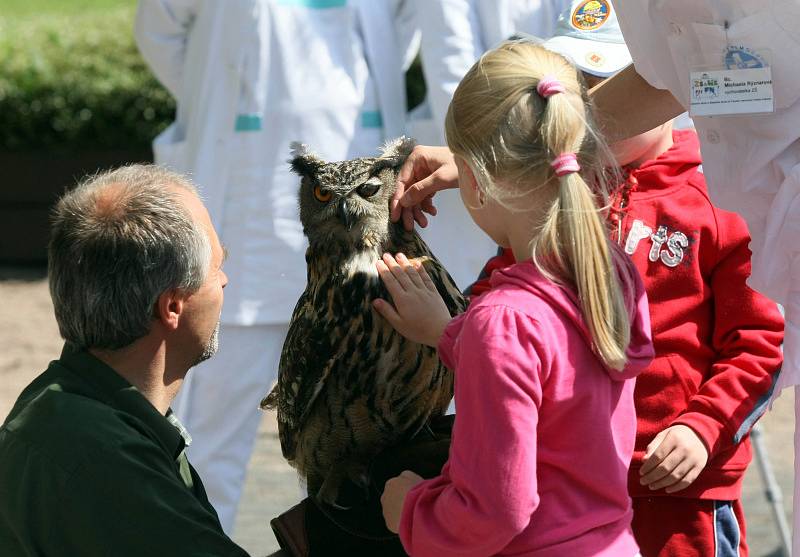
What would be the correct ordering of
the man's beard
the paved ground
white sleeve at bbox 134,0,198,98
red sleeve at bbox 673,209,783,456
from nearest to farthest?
1. the man's beard
2. red sleeve at bbox 673,209,783,456
3. white sleeve at bbox 134,0,198,98
4. the paved ground

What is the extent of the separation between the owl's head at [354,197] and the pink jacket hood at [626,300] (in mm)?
681

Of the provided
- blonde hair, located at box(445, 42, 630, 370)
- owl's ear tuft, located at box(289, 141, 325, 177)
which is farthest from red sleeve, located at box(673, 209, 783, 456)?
owl's ear tuft, located at box(289, 141, 325, 177)

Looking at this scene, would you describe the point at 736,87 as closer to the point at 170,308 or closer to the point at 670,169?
the point at 670,169

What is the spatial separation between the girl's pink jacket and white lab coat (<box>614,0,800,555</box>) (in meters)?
0.33

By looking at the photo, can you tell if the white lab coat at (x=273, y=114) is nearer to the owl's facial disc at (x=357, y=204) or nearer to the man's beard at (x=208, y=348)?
the owl's facial disc at (x=357, y=204)

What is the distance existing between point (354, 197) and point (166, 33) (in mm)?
2043

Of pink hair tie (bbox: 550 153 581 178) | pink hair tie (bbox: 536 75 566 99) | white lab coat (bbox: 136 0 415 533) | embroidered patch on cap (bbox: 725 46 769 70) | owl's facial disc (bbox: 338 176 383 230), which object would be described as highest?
pink hair tie (bbox: 536 75 566 99)

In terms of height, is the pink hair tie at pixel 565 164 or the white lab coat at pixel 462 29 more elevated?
the pink hair tie at pixel 565 164

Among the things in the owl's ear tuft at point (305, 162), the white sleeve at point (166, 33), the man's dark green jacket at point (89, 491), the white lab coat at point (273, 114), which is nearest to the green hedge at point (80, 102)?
the white sleeve at point (166, 33)

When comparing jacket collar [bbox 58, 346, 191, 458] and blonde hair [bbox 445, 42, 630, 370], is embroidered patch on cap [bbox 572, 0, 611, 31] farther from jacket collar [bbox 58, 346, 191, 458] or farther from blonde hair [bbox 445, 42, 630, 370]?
jacket collar [bbox 58, 346, 191, 458]

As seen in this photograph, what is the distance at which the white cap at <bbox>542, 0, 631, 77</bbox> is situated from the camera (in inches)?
105

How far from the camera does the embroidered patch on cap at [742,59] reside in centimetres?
196

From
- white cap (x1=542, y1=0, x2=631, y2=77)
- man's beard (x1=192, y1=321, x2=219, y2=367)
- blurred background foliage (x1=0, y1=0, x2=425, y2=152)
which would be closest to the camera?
man's beard (x1=192, y1=321, x2=219, y2=367)

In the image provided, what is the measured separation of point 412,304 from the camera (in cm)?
217
